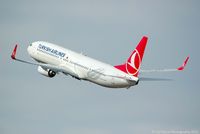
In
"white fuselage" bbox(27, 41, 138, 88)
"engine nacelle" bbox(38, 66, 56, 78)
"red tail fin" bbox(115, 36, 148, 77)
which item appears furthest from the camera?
"engine nacelle" bbox(38, 66, 56, 78)

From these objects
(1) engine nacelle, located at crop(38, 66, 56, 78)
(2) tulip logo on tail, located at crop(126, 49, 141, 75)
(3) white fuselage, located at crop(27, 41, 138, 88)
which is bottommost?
(1) engine nacelle, located at crop(38, 66, 56, 78)

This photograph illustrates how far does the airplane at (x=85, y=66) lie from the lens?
136m

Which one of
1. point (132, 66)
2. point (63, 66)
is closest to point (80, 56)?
point (63, 66)

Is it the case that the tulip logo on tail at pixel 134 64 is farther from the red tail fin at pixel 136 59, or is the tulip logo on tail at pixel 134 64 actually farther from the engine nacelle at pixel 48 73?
the engine nacelle at pixel 48 73

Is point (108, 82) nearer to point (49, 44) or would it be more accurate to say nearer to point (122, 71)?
point (122, 71)

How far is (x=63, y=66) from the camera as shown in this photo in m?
149

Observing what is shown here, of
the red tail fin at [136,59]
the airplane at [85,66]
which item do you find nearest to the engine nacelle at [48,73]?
the airplane at [85,66]

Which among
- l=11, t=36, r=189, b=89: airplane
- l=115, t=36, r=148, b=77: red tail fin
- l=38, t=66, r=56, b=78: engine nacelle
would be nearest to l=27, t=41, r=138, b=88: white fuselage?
l=11, t=36, r=189, b=89: airplane

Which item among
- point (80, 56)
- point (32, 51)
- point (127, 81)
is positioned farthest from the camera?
point (32, 51)

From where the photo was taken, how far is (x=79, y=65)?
144500 millimetres

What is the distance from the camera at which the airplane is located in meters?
136

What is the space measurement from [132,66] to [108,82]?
4.87 m

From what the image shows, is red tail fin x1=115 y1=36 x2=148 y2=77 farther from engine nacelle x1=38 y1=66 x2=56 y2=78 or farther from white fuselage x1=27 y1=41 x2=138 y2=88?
engine nacelle x1=38 y1=66 x2=56 y2=78

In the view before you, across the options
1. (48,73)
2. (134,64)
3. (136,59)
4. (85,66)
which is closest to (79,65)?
(85,66)
